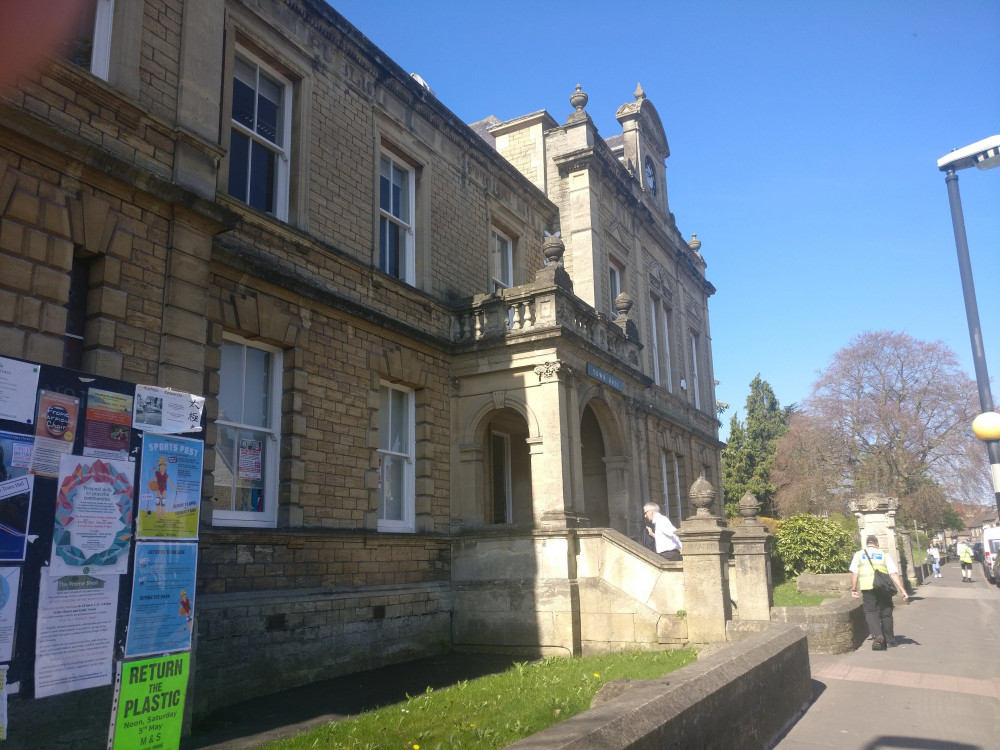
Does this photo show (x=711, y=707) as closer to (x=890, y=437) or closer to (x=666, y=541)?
(x=666, y=541)

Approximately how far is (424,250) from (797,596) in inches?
393

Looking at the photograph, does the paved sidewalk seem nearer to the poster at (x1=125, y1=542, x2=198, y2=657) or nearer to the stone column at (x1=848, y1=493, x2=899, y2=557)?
the poster at (x1=125, y1=542, x2=198, y2=657)

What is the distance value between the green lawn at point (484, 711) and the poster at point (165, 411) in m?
3.03

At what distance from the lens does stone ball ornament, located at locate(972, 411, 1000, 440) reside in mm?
6387

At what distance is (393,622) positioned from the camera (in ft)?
36.8

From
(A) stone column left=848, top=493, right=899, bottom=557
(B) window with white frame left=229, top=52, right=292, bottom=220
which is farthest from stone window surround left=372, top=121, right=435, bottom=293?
(A) stone column left=848, top=493, right=899, bottom=557

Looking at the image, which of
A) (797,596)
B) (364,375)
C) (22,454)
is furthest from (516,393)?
(22,454)

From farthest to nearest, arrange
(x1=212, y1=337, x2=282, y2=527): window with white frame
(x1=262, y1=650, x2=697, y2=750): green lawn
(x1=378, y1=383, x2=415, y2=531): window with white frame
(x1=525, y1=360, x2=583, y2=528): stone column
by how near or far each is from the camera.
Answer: (x1=525, y1=360, x2=583, y2=528): stone column, (x1=378, y1=383, x2=415, y2=531): window with white frame, (x1=212, y1=337, x2=282, y2=527): window with white frame, (x1=262, y1=650, x2=697, y2=750): green lawn

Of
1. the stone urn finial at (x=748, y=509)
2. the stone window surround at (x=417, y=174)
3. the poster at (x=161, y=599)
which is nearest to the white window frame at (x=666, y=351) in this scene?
the stone urn finial at (x=748, y=509)

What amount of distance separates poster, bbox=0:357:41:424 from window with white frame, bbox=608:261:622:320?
55.7 ft

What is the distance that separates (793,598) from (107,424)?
14.0 metres

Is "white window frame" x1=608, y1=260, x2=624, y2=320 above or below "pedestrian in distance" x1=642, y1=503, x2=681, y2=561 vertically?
above

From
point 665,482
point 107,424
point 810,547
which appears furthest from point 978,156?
point 665,482

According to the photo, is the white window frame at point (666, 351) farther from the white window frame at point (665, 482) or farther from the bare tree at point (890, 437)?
the bare tree at point (890, 437)
